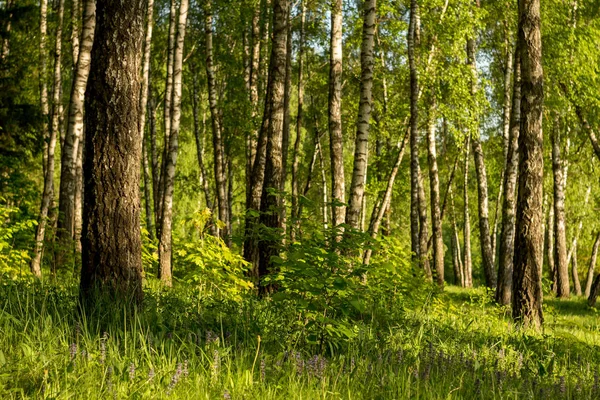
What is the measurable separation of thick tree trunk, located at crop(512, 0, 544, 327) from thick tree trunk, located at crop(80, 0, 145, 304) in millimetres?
6878

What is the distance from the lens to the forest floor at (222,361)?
3.92m

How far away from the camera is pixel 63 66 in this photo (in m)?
26.6

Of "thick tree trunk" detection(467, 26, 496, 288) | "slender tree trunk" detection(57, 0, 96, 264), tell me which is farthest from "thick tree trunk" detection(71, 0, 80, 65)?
"thick tree trunk" detection(467, 26, 496, 288)

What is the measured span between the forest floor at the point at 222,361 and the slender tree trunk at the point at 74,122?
5997 millimetres

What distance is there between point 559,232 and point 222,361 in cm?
2125

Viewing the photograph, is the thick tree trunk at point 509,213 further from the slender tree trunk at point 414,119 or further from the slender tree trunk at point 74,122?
the slender tree trunk at point 74,122

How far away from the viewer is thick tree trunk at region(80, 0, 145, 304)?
5.71m

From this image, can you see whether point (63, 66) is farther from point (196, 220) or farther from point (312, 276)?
point (312, 276)

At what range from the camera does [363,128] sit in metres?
12.2

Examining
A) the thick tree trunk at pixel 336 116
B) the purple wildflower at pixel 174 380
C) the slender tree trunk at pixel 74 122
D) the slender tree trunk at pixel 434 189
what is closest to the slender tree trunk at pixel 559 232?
the slender tree trunk at pixel 434 189

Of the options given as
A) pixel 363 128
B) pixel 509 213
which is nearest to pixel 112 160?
pixel 363 128

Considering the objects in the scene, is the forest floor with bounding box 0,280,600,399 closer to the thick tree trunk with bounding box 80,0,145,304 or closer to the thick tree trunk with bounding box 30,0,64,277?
the thick tree trunk with bounding box 80,0,145,304

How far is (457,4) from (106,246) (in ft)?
61.6

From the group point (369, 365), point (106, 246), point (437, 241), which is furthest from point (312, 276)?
point (437, 241)
